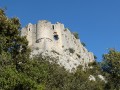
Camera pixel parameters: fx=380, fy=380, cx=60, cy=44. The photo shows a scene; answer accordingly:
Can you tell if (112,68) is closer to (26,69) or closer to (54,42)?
(26,69)

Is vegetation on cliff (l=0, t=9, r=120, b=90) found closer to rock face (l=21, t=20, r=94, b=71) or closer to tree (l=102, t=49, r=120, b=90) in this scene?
tree (l=102, t=49, r=120, b=90)

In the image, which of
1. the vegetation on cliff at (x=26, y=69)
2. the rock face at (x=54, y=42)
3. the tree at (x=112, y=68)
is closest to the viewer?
the vegetation on cliff at (x=26, y=69)

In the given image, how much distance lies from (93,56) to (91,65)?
886cm

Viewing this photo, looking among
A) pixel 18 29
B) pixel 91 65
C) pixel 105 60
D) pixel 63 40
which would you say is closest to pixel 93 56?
pixel 91 65

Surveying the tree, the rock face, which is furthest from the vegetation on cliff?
the rock face

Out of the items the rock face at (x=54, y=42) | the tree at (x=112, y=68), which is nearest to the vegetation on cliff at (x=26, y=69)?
the tree at (x=112, y=68)

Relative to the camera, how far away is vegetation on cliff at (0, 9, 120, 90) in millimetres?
31797

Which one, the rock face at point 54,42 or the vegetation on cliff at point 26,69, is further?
the rock face at point 54,42

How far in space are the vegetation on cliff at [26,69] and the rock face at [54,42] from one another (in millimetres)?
12369

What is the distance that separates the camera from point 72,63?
6075 centimetres

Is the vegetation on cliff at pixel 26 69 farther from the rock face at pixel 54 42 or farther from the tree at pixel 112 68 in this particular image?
the rock face at pixel 54 42

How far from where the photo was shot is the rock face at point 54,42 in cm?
5928

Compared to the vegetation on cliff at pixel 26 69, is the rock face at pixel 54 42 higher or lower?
higher

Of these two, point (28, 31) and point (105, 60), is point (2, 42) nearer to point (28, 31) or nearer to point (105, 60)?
point (105, 60)
